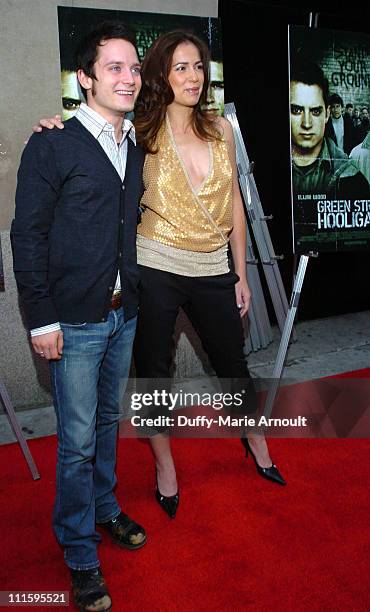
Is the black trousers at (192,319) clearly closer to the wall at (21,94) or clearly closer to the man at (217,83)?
the wall at (21,94)

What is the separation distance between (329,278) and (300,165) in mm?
1931

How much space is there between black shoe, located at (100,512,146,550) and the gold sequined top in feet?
3.58

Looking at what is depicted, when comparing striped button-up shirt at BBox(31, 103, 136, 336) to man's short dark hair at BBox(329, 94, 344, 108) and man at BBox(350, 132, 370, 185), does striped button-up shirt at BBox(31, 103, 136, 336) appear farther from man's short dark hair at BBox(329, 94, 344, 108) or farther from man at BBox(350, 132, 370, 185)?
man at BBox(350, 132, 370, 185)

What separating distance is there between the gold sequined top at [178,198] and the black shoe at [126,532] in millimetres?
1092

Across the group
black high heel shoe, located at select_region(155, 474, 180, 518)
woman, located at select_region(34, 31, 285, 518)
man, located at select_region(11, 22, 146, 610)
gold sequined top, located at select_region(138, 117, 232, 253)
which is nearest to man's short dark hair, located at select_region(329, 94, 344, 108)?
woman, located at select_region(34, 31, 285, 518)

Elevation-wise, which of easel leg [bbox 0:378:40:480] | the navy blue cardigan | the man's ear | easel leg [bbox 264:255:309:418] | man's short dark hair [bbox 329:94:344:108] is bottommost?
easel leg [bbox 0:378:40:480]

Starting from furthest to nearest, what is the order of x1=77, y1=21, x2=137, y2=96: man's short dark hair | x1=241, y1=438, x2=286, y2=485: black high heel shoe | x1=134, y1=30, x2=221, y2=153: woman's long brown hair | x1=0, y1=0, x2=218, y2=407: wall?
x1=0, y1=0, x2=218, y2=407: wall → x1=241, y1=438, x2=286, y2=485: black high heel shoe → x1=134, y1=30, x2=221, y2=153: woman's long brown hair → x1=77, y1=21, x2=137, y2=96: man's short dark hair

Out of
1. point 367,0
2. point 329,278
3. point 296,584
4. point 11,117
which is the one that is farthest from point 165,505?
point 367,0

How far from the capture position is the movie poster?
3.77 meters

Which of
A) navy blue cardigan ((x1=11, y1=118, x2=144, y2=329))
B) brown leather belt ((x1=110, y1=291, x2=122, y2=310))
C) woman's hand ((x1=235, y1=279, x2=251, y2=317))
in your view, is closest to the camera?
navy blue cardigan ((x1=11, y1=118, x2=144, y2=329))

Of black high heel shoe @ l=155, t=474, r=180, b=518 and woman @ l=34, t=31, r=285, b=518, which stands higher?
woman @ l=34, t=31, r=285, b=518

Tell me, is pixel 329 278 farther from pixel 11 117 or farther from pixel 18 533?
pixel 18 533

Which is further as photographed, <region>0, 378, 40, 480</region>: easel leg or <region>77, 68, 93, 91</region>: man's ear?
<region>0, 378, 40, 480</region>: easel leg

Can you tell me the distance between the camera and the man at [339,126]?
13.1 feet
